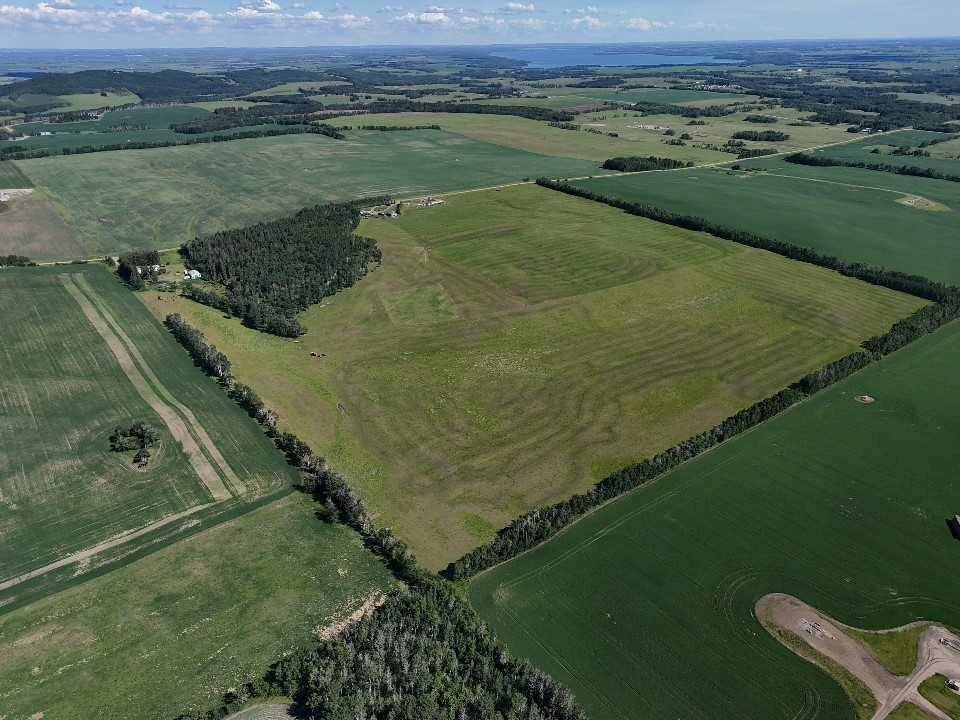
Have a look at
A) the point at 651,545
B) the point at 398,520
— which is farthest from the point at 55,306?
the point at 651,545

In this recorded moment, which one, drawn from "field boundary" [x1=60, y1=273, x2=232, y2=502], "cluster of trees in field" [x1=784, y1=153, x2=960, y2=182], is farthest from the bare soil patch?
"field boundary" [x1=60, y1=273, x2=232, y2=502]

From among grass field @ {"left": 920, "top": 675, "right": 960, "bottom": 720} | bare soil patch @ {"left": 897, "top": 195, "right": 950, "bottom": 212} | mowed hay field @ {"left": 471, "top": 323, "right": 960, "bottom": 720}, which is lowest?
grass field @ {"left": 920, "top": 675, "right": 960, "bottom": 720}

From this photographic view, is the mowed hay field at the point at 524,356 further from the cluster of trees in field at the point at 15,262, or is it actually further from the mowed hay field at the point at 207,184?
the mowed hay field at the point at 207,184

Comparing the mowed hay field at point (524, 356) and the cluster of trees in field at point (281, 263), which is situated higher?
the cluster of trees in field at point (281, 263)

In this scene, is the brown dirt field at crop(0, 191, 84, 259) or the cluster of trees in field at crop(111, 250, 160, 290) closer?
the cluster of trees in field at crop(111, 250, 160, 290)

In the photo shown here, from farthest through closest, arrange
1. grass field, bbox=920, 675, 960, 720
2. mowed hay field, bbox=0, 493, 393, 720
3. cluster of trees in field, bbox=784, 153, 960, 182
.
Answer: cluster of trees in field, bbox=784, 153, 960, 182 → mowed hay field, bbox=0, 493, 393, 720 → grass field, bbox=920, 675, 960, 720

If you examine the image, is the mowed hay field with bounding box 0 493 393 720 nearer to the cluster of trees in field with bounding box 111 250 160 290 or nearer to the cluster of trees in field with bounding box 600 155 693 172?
the cluster of trees in field with bounding box 111 250 160 290

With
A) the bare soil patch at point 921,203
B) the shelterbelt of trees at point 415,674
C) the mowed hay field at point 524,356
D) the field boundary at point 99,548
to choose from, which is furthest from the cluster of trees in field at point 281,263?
the bare soil patch at point 921,203
